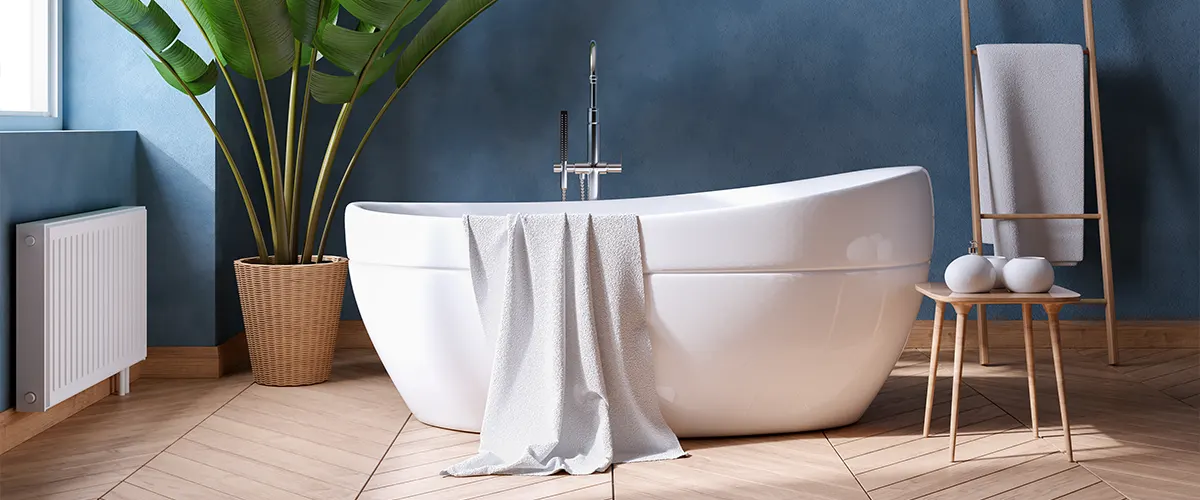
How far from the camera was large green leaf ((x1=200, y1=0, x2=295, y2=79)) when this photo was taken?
305 centimetres

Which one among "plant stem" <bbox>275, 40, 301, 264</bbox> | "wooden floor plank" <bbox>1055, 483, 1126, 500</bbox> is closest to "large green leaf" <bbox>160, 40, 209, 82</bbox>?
"plant stem" <bbox>275, 40, 301, 264</bbox>

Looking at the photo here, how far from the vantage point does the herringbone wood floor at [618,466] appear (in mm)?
2318

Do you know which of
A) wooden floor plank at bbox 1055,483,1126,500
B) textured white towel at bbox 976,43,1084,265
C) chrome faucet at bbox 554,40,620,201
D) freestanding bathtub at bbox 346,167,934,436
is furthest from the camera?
textured white towel at bbox 976,43,1084,265

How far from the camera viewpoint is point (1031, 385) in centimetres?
260

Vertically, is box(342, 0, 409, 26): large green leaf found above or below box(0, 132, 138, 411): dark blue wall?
above

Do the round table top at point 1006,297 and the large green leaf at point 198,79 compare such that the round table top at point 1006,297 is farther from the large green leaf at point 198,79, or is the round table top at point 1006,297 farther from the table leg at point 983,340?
the large green leaf at point 198,79

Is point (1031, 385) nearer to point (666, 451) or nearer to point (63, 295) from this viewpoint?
point (666, 451)

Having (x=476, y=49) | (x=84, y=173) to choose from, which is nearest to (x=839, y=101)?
(x=476, y=49)

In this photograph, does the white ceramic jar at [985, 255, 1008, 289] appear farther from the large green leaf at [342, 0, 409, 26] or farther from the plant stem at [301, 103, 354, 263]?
the plant stem at [301, 103, 354, 263]

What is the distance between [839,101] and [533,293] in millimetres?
1907

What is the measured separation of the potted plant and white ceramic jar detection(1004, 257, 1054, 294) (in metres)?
1.75

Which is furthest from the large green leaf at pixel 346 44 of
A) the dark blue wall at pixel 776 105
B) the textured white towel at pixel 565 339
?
the textured white towel at pixel 565 339

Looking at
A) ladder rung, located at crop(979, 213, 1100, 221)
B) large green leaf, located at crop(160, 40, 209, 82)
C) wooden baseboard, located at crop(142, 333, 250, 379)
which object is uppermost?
large green leaf, located at crop(160, 40, 209, 82)

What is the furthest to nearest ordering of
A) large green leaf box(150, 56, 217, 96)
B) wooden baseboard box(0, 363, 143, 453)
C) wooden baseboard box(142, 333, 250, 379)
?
1. wooden baseboard box(142, 333, 250, 379)
2. large green leaf box(150, 56, 217, 96)
3. wooden baseboard box(0, 363, 143, 453)
